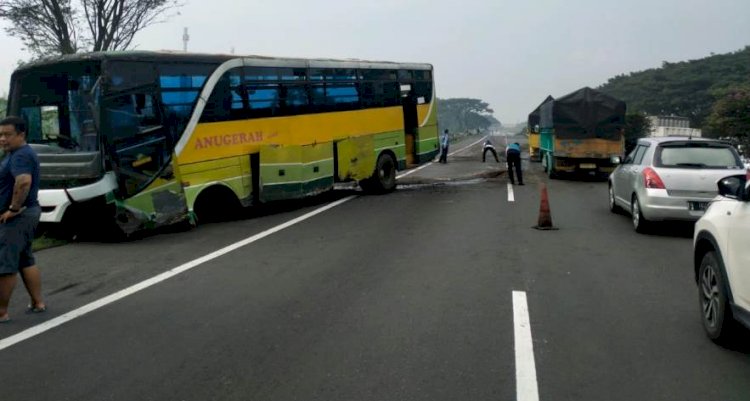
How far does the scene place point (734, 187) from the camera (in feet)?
16.1

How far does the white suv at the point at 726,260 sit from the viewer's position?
14.9 ft

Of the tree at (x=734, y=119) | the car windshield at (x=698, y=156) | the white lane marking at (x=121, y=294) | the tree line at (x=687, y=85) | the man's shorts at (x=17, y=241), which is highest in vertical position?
the tree line at (x=687, y=85)

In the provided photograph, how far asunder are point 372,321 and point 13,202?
3.28 meters

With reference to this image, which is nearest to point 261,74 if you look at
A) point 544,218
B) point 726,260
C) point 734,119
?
point 544,218

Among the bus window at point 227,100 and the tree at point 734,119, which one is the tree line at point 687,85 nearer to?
the tree at point 734,119

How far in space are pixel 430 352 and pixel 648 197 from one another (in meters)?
6.70

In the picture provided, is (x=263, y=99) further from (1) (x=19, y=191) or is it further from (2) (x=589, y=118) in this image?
(2) (x=589, y=118)

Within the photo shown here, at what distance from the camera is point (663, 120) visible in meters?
52.7

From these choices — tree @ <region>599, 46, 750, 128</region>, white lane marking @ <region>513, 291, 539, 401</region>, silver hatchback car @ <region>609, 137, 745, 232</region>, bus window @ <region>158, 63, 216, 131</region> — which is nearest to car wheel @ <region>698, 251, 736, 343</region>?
white lane marking @ <region>513, 291, 539, 401</region>

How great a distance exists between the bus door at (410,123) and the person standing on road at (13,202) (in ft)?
42.9

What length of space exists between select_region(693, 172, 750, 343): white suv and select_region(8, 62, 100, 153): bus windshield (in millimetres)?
8471

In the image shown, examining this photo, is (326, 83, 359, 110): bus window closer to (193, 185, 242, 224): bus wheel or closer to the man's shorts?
(193, 185, 242, 224): bus wheel

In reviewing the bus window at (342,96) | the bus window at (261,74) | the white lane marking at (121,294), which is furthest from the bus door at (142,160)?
the bus window at (342,96)

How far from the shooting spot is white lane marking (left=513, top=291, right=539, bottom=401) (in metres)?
4.17
